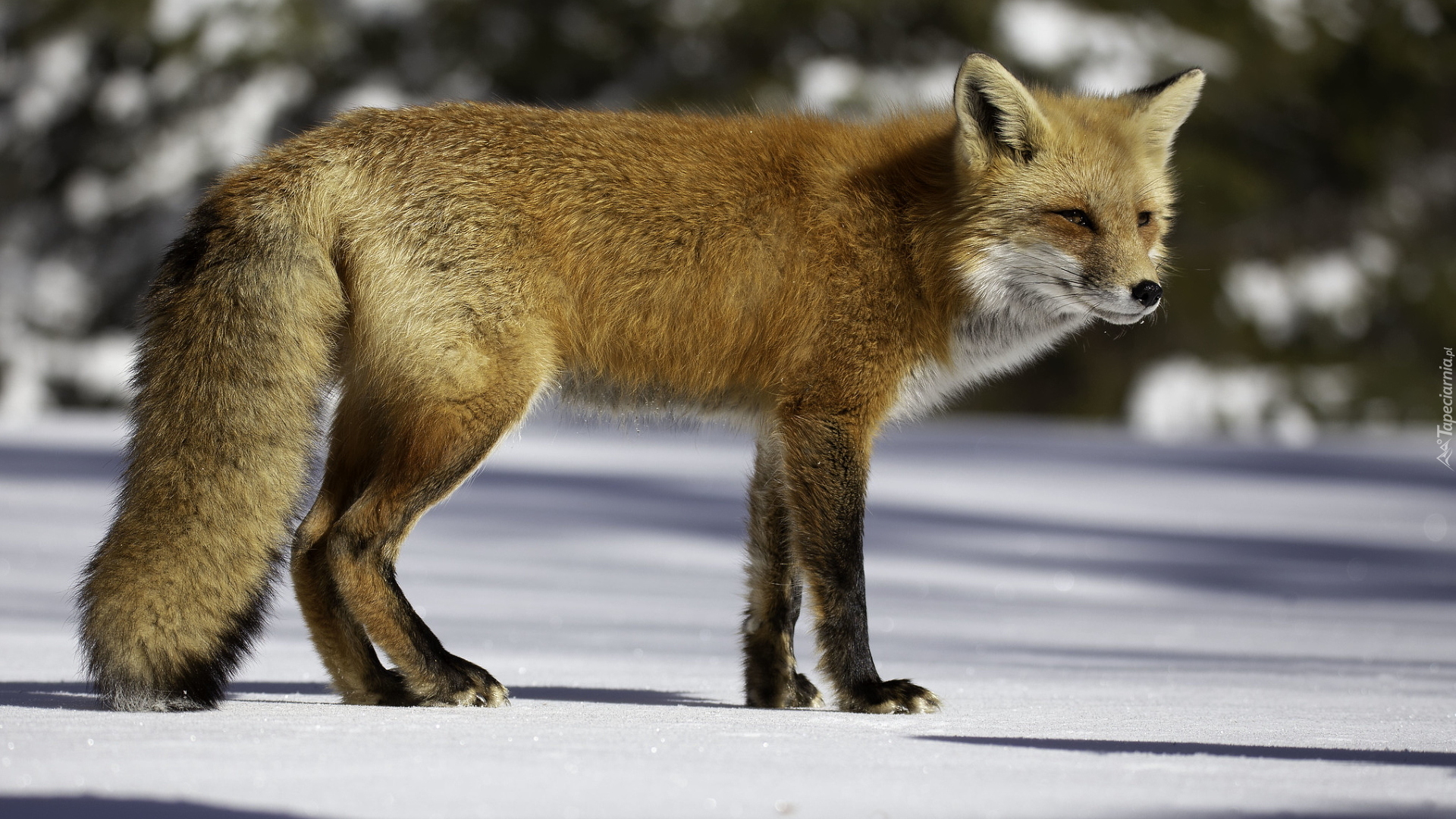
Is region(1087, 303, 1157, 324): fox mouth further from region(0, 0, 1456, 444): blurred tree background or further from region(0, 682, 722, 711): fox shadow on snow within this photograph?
region(0, 0, 1456, 444): blurred tree background

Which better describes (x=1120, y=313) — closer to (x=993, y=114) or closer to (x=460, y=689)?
(x=993, y=114)

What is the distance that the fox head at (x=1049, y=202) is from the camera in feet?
15.4

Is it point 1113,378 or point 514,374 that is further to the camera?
point 1113,378

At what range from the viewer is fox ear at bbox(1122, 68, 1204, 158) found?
17.1 feet

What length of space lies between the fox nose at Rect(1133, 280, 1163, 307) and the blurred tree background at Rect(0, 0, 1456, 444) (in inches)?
767

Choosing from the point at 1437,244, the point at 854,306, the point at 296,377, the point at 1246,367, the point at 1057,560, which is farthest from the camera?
the point at 1437,244

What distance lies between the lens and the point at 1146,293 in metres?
4.59

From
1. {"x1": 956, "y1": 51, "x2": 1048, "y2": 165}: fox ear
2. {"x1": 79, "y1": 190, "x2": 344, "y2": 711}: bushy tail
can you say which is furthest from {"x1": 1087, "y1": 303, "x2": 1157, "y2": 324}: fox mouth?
{"x1": 79, "y1": 190, "x2": 344, "y2": 711}: bushy tail

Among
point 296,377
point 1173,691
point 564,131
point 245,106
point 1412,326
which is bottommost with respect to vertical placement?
point 1173,691

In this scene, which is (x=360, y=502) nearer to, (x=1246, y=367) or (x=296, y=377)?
(x=296, y=377)

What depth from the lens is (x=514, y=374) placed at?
427cm

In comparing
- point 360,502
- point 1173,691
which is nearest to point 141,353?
point 360,502

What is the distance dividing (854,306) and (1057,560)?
5390 millimetres

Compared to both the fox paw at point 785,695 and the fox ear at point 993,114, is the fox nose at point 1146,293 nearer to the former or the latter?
the fox ear at point 993,114
